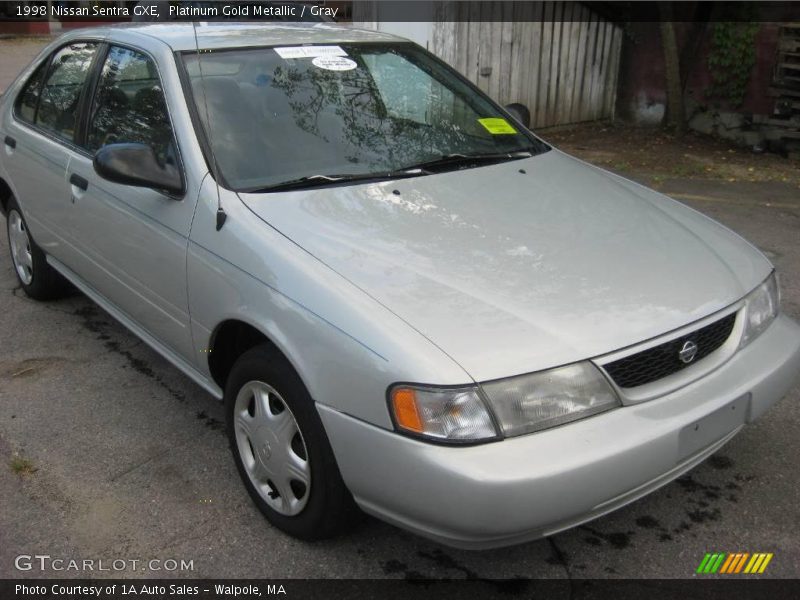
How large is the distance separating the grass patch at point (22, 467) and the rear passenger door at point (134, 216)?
72 centimetres

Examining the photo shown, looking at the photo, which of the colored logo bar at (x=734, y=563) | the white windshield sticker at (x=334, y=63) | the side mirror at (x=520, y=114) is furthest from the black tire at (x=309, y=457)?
the side mirror at (x=520, y=114)

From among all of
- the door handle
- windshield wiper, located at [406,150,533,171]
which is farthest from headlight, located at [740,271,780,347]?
the door handle

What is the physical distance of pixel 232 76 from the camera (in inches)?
131

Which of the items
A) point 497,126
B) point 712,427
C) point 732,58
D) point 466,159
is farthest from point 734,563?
point 732,58

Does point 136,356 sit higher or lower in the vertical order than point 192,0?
lower

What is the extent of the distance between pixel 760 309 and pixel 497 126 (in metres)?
1.54

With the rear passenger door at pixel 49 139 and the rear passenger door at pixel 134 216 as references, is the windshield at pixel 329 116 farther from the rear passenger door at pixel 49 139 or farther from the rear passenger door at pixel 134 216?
the rear passenger door at pixel 49 139

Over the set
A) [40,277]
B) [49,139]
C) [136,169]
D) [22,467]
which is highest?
[136,169]

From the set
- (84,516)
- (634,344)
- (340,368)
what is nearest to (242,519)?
(84,516)

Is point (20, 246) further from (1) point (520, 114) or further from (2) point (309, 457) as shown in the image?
(2) point (309, 457)

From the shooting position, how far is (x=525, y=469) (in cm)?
214

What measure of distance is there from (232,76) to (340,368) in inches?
62.8

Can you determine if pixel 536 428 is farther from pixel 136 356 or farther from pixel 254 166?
pixel 136 356

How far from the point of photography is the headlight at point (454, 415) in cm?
218
